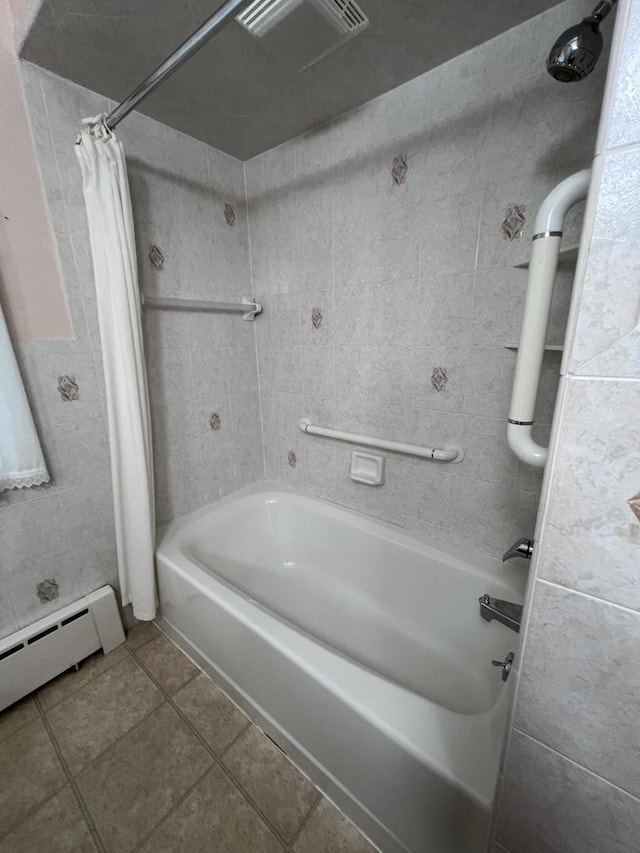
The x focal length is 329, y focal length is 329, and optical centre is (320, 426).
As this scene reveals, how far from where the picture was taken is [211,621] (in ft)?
3.57

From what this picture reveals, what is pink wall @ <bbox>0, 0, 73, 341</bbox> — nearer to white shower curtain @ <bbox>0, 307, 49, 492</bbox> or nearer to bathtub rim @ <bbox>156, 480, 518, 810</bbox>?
white shower curtain @ <bbox>0, 307, 49, 492</bbox>

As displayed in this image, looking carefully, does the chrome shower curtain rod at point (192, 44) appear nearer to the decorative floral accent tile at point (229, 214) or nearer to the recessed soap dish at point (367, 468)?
the decorative floral accent tile at point (229, 214)

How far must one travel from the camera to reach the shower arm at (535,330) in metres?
0.46

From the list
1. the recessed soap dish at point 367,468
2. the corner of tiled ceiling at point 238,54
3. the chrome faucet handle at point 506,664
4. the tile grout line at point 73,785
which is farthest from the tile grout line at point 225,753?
the corner of tiled ceiling at point 238,54

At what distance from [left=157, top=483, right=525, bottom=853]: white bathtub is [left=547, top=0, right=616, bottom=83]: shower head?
1206 millimetres

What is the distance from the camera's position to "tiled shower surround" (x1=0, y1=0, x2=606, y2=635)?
964mm

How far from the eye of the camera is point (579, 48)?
0.56 meters

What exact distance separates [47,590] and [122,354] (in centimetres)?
88

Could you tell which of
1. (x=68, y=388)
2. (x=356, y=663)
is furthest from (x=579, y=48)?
(x=68, y=388)

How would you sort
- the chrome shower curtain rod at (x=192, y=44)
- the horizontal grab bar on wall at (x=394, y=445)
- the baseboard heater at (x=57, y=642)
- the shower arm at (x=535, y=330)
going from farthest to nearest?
1. the horizontal grab bar on wall at (x=394, y=445)
2. the baseboard heater at (x=57, y=642)
3. the chrome shower curtain rod at (x=192, y=44)
4. the shower arm at (x=535, y=330)

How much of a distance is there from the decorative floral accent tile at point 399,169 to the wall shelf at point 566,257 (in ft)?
1.67

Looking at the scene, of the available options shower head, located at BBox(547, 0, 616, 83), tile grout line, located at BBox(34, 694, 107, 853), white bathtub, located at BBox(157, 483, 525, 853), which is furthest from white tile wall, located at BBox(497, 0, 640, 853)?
tile grout line, located at BBox(34, 694, 107, 853)

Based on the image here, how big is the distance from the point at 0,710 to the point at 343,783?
1137mm

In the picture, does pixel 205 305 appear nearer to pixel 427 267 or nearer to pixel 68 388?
pixel 68 388
